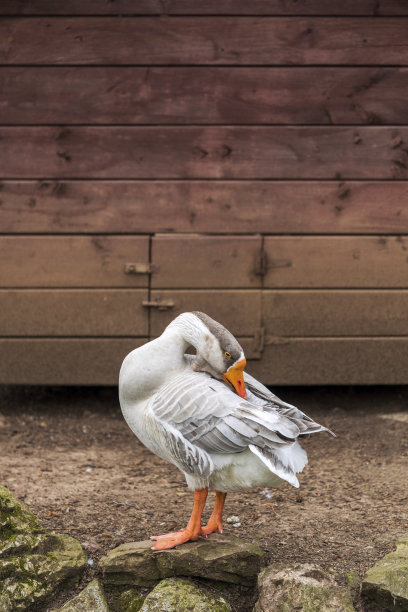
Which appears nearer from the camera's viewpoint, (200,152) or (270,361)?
(200,152)

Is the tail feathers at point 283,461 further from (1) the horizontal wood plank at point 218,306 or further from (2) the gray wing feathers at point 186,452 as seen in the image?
(1) the horizontal wood plank at point 218,306

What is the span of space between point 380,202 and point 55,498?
10.3 ft

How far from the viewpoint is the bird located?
3035mm

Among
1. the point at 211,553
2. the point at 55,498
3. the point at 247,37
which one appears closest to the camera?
the point at 211,553

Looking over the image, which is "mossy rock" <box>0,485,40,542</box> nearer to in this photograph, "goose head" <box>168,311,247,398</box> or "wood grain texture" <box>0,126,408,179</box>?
"goose head" <box>168,311,247,398</box>

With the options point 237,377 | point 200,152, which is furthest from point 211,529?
point 200,152

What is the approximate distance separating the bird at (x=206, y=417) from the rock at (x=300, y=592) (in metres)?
0.40

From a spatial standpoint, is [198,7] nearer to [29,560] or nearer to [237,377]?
[237,377]

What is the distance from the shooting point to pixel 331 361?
564 centimetres

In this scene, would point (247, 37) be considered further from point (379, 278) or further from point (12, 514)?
point (12, 514)

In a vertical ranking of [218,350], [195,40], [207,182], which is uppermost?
[195,40]

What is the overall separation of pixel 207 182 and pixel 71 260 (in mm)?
1167

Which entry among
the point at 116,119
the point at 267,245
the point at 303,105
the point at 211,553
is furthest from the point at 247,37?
the point at 211,553

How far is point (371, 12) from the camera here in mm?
5277
